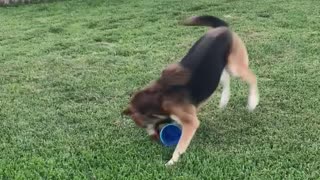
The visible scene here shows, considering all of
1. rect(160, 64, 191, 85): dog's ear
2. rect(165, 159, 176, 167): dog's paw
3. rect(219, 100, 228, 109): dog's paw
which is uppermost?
rect(160, 64, 191, 85): dog's ear

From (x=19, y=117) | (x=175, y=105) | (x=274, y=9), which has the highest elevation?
(x=175, y=105)

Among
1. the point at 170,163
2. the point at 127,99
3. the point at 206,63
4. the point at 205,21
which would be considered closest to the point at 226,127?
the point at 206,63

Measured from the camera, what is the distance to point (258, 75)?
16.7 ft

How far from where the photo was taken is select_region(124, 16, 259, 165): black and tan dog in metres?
3.47

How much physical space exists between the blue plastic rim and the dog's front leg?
13 centimetres

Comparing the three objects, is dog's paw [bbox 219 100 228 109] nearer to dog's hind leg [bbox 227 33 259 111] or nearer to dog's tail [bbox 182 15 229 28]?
dog's hind leg [bbox 227 33 259 111]

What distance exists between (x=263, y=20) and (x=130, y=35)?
69.0 inches

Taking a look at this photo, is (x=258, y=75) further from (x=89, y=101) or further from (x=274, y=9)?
(x=274, y=9)

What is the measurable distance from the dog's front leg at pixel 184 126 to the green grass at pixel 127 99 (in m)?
0.06

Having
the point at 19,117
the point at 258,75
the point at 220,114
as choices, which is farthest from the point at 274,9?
the point at 19,117

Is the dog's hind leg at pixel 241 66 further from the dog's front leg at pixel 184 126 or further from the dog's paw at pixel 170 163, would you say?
the dog's paw at pixel 170 163

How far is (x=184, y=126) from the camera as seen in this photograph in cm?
350

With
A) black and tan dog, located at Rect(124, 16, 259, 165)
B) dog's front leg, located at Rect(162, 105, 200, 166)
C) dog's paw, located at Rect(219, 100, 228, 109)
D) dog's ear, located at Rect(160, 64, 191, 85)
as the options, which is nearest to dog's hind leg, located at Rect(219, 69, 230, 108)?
dog's paw, located at Rect(219, 100, 228, 109)

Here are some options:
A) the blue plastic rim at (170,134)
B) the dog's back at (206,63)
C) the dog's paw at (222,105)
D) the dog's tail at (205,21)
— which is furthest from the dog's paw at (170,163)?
the dog's tail at (205,21)
